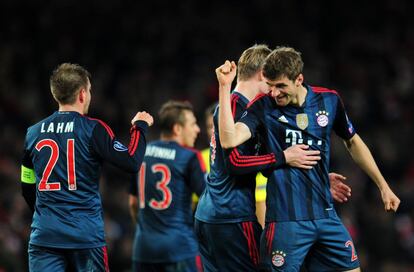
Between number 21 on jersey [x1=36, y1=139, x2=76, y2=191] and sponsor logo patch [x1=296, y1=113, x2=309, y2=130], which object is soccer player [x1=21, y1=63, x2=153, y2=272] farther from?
sponsor logo patch [x1=296, y1=113, x2=309, y2=130]

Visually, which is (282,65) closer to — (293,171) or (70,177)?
(293,171)

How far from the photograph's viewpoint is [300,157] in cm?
527

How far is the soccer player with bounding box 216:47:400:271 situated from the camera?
17.1 feet

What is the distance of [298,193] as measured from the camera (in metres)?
5.31

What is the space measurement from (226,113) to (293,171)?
65 centimetres

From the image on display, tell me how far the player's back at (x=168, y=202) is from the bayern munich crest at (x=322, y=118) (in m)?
1.85

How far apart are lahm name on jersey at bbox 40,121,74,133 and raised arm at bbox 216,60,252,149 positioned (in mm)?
1109

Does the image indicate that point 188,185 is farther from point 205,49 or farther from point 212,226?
point 205,49

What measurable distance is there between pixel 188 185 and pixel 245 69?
181cm

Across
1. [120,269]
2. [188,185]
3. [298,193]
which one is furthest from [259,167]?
[120,269]

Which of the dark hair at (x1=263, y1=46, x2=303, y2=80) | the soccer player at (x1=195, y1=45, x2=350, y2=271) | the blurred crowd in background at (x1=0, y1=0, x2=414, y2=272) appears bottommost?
the soccer player at (x1=195, y1=45, x2=350, y2=271)

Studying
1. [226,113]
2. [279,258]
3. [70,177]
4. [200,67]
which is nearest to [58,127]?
[70,177]

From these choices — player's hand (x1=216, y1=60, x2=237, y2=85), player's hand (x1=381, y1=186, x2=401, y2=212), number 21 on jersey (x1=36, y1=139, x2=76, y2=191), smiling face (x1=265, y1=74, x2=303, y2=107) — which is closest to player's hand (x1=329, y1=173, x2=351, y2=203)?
player's hand (x1=381, y1=186, x2=401, y2=212)

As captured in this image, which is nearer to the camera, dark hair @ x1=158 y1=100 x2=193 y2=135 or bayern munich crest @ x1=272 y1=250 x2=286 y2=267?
bayern munich crest @ x1=272 y1=250 x2=286 y2=267
